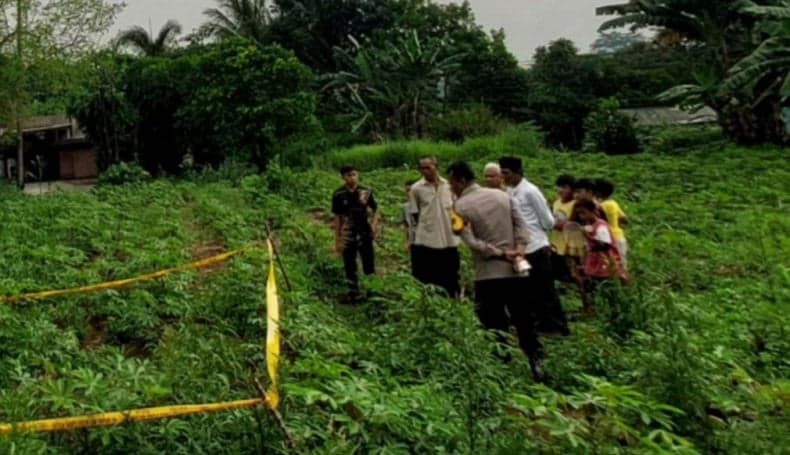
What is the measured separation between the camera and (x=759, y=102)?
2166 centimetres

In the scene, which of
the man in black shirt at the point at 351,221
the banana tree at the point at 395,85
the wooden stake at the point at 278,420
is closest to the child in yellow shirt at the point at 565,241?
the man in black shirt at the point at 351,221

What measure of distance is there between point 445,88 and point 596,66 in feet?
19.7

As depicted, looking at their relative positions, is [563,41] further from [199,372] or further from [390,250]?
[199,372]

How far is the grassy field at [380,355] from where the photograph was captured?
337cm

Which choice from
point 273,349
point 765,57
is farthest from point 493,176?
point 765,57

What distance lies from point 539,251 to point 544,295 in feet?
1.12

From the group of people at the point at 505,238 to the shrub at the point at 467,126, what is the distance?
19213 mm

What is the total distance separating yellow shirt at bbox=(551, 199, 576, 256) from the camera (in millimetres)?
7309

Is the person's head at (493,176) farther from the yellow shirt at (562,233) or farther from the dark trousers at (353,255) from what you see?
the dark trousers at (353,255)

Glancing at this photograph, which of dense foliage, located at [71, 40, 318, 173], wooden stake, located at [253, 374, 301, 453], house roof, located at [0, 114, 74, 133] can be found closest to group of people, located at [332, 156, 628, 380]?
wooden stake, located at [253, 374, 301, 453]

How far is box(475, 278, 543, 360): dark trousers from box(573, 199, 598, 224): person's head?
5.06ft

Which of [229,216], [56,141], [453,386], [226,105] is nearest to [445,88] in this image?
[226,105]

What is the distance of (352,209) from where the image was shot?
7.83m

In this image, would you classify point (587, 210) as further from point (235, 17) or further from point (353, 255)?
point (235, 17)
